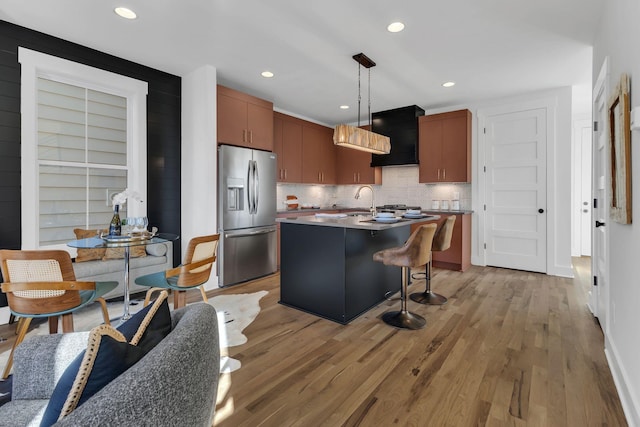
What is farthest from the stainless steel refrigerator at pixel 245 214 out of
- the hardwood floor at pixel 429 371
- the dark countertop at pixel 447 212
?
the dark countertop at pixel 447 212

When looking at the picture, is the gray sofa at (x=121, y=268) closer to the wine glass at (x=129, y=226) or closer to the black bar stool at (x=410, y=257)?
the wine glass at (x=129, y=226)

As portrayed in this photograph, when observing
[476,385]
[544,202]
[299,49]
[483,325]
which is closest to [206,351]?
[476,385]

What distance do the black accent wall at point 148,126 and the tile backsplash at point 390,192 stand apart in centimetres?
219

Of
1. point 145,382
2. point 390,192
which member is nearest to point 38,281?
point 145,382

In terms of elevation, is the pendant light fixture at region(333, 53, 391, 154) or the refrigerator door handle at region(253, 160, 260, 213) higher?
the pendant light fixture at region(333, 53, 391, 154)

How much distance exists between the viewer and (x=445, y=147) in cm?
538

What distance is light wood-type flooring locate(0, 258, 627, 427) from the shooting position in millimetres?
1699

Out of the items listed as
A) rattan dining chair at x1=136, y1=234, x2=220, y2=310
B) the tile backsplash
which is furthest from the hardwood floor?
the tile backsplash

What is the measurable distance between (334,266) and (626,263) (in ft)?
6.44

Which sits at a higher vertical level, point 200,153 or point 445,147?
point 445,147

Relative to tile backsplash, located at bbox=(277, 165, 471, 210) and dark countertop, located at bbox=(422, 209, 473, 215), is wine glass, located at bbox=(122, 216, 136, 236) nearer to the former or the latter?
tile backsplash, located at bbox=(277, 165, 471, 210)

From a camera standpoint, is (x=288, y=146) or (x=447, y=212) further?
(x=288, y=146)

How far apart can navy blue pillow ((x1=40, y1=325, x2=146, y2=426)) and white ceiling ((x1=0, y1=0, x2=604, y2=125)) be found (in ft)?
8.93

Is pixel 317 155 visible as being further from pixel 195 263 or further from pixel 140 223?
pixel 195 263
